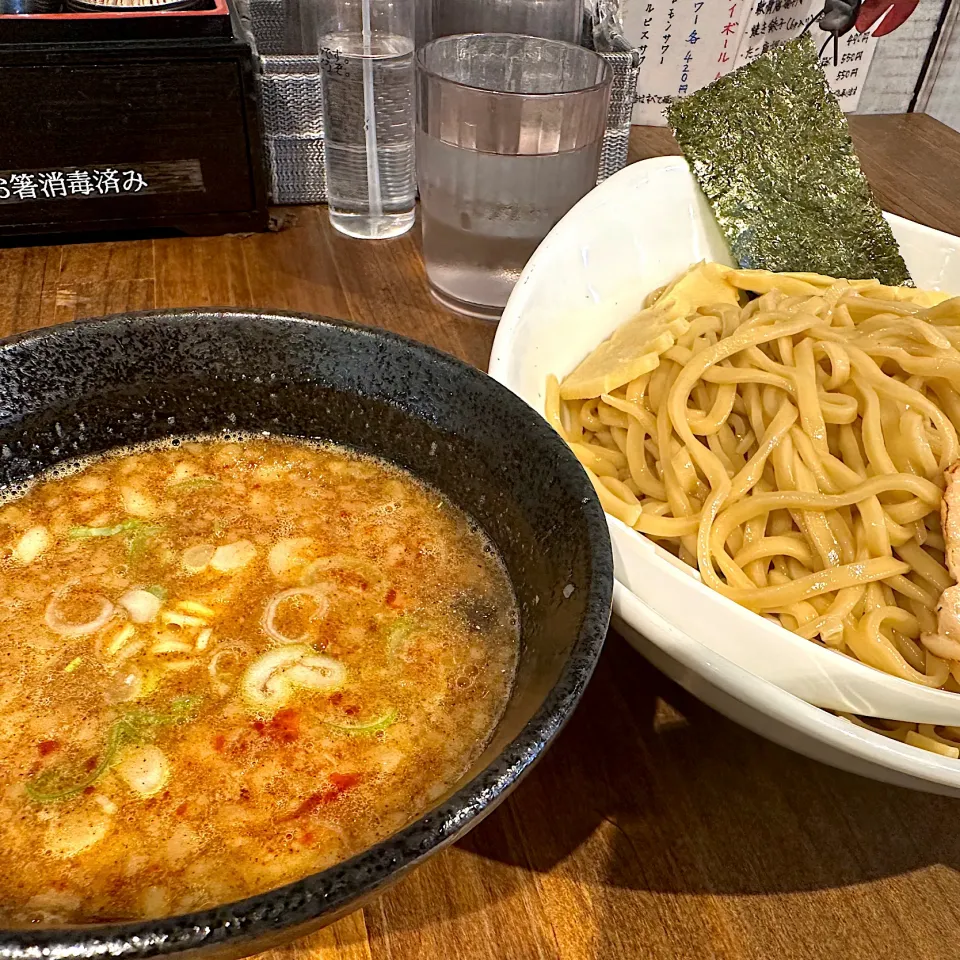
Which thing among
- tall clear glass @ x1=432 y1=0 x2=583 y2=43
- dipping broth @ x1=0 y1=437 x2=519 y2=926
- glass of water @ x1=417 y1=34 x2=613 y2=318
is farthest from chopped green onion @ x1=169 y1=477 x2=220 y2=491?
tall clear glass @ x1=432 y1=0 x2=583 y2=43

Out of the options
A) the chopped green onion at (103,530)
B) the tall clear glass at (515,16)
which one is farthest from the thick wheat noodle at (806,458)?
the tall clear glass at (515,16)

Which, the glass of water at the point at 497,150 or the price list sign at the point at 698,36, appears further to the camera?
the price list sign at the point at 698,36

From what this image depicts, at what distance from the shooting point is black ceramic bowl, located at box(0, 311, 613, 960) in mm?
752

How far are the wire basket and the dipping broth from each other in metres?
1.15

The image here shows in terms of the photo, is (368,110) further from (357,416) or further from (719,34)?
(719,34)

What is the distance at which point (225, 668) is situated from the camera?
80cm

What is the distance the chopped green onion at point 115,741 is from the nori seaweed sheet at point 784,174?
132 centimetres

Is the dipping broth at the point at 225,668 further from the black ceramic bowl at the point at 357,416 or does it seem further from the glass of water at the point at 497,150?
the glass of water at the point at 497,150

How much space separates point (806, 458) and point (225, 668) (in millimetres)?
Result: 855

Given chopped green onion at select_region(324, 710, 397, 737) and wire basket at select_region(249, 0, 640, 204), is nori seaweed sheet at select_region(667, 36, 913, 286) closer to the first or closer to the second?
wire basket at select_region(249, 0, 640, 204)

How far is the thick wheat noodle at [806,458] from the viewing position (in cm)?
110

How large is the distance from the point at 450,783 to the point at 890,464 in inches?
31.6

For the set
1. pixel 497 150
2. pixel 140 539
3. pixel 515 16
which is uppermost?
pixel 515 16

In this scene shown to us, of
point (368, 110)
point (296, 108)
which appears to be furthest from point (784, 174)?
point (296, 108)
